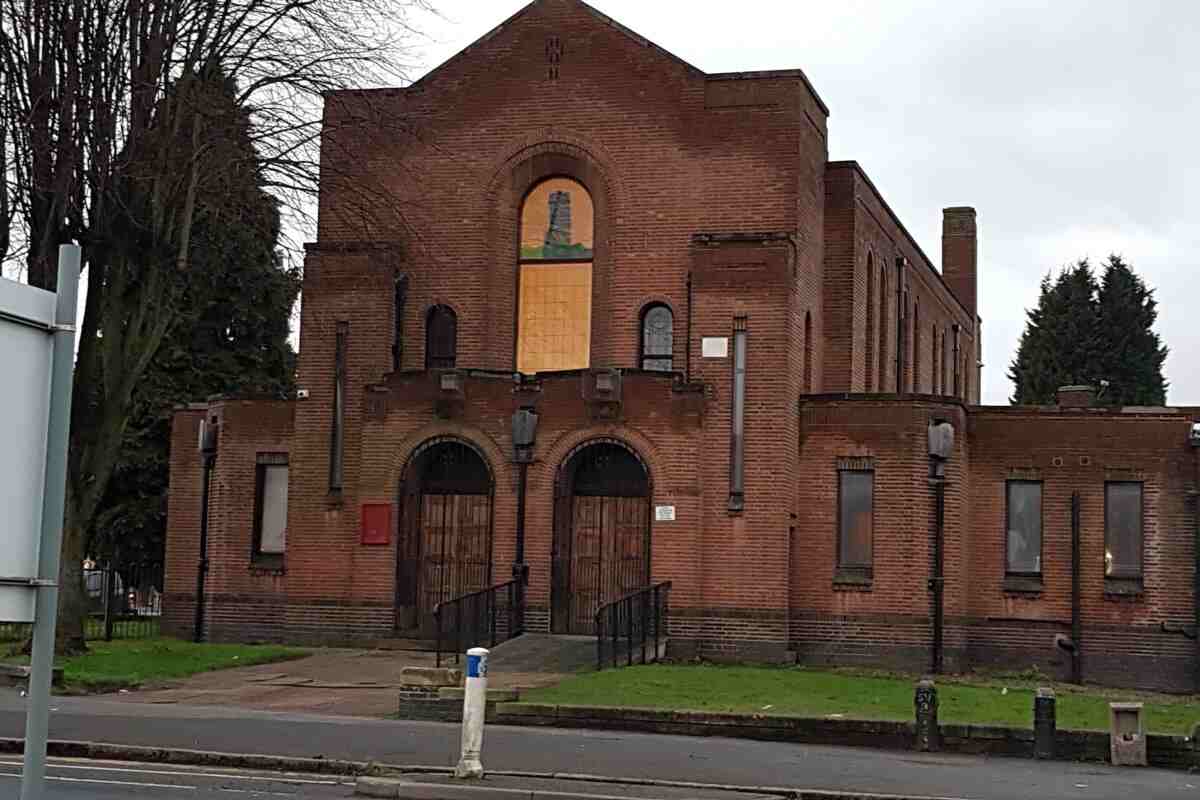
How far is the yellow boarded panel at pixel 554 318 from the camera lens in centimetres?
3241

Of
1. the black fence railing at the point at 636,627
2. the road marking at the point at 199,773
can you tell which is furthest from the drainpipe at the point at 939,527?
the road marking at the point at 199,773

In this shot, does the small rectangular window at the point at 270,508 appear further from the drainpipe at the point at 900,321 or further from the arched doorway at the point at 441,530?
the drainpipe at the point at 900,321

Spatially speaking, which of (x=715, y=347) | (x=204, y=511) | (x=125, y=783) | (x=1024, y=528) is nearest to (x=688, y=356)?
(x=715, y=347)

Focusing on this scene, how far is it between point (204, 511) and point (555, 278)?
8532mm

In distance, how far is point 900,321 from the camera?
4134 centimetres

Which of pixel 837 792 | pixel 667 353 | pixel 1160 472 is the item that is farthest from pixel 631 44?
pixel 837 792

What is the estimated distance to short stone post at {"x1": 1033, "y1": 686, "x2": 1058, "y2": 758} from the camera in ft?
62.6

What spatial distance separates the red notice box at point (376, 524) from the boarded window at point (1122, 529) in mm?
13072

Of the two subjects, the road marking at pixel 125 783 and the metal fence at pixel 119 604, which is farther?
the metal fence at pixel 119 604

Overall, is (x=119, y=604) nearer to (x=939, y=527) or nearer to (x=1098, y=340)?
(x=939, y=527)

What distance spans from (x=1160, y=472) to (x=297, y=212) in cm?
1599

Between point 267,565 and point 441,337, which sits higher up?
point 441,337

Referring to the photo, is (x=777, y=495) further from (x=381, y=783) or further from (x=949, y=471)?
(x=381, y=783)

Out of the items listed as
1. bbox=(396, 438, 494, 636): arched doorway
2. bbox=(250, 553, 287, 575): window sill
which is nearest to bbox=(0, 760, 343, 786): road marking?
bbox=(396, 438, 494, 636): arched doorway
